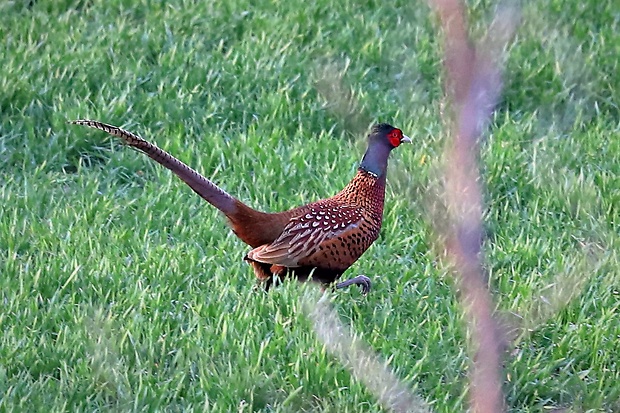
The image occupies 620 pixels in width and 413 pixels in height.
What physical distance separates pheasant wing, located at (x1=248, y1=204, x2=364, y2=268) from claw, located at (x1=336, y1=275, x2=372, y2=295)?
9.4 inches

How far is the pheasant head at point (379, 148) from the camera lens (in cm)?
407

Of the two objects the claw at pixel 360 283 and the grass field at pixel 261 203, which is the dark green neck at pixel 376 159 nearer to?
the grass field at pixel 261 203

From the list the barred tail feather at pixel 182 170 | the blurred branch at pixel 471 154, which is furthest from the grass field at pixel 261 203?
the barred tail feather at pixel 182 170

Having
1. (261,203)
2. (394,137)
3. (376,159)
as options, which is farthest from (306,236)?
(261,203)

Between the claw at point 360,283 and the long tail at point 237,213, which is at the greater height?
the long tail at point 237,213

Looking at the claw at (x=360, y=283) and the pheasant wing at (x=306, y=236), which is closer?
the pheasant wing at (x=306, y=236)

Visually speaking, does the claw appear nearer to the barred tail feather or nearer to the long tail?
the long tail

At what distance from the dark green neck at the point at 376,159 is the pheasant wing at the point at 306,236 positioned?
253mm

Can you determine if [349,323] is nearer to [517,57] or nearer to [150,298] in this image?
[150,298]

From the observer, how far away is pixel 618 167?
5168 mm

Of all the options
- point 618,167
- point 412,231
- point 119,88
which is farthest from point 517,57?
point 119,88

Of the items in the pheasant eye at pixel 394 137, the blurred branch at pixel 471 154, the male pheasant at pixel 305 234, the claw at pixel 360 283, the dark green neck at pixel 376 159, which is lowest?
the claw at pixel 360 283

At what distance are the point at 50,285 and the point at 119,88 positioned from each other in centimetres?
201

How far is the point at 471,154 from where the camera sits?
1.26 m
